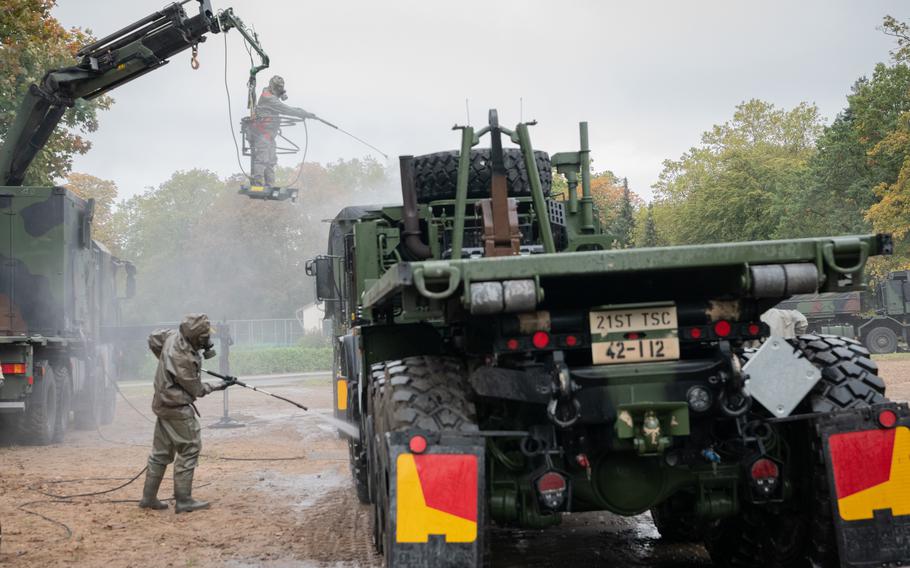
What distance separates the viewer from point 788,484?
5020 millimetres

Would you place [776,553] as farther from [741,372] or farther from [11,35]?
[11,35]

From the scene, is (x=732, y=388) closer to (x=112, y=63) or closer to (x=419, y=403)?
(x=419, y=403)

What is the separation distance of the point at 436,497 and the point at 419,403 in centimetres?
46

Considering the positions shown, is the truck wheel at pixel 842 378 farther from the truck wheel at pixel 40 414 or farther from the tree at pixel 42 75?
the tree at pixel 42 75

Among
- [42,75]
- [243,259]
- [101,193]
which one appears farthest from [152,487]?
[101,193]

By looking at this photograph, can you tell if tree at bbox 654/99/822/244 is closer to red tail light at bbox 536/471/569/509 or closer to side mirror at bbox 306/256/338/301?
side mirror at bbox 306/256/338/301

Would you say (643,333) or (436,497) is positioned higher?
(643,333)

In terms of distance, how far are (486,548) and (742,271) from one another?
5.60 ft

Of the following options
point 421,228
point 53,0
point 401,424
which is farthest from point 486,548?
point 53,0

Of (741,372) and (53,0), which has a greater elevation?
(53,0)

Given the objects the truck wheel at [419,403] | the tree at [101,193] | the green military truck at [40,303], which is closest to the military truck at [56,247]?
the green military truck at [40,303]

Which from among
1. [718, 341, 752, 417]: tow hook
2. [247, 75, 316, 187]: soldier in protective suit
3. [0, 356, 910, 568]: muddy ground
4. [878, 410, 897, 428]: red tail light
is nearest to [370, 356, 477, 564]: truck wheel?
[718, 341, 752, 417]: tow hook

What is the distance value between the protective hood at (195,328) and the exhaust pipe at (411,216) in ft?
7.91

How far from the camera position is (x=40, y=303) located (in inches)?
563
